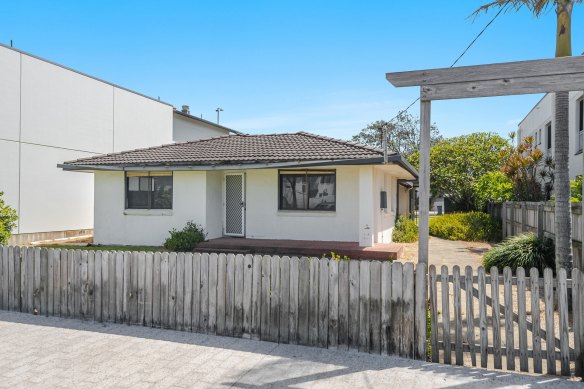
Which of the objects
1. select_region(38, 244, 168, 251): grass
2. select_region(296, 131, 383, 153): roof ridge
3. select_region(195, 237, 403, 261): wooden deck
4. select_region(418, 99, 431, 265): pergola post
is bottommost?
select_region(38, 244, 168, 251): grass

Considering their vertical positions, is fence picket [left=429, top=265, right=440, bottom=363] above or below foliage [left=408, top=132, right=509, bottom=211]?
below

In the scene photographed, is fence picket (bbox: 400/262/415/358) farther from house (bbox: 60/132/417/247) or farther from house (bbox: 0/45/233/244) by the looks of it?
house (bbox: 0/45/233/244)

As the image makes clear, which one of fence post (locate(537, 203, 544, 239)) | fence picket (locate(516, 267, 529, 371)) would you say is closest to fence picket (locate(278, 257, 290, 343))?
fence picket (locate(516, 267, 529, 371))

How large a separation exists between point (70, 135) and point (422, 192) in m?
17.0

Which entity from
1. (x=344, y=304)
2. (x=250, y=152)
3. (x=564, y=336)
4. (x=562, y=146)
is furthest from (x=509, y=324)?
(x=250, y=152)

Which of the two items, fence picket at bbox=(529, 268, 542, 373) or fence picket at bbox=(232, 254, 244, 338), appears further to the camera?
fence picket at bbox=(232, 254, 244, 338)

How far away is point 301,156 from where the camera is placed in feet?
41.3

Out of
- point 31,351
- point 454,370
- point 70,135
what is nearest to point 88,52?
point 70,135

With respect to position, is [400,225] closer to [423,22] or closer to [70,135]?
[423,22]

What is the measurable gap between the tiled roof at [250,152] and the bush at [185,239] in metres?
2.18

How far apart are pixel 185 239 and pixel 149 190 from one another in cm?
276

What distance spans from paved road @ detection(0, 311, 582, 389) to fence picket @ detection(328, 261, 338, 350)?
0.16 m

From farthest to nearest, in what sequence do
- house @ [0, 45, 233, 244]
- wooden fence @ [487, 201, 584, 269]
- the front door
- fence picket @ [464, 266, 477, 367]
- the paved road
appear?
house @ [0, 45, 233, 244], the front door, wooden fence @ [487, 201, 584, 269], fence picket @ [464, 266, 477, 367], the paved road

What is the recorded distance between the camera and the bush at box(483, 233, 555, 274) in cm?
999
